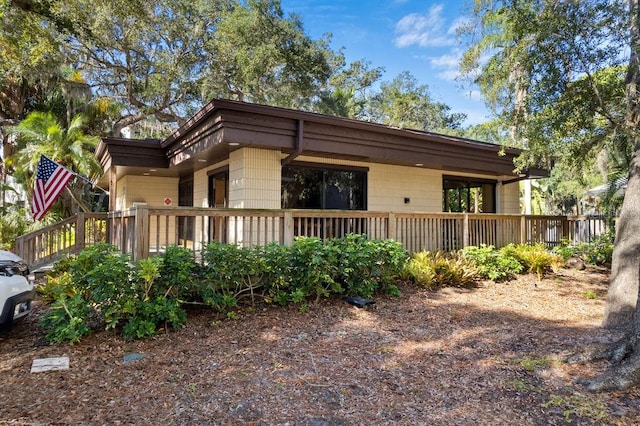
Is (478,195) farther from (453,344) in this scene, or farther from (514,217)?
(453,344)

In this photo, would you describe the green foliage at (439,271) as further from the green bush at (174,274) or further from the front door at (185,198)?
the front door at (185,198)

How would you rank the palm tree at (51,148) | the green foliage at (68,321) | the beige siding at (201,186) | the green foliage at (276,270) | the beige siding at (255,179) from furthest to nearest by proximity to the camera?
1. the palm tree at (51,148)
2. the beige siding at (201,186)
3. the beige siding at (255,179)
4. the green foliage at (276,270)
5. the green foliage at (68,321)

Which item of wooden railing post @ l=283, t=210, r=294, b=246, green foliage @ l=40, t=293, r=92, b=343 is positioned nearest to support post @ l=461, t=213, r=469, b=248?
wooden railing post @ l=283, t=210, r=294, b=246

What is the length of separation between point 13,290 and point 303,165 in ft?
18.7

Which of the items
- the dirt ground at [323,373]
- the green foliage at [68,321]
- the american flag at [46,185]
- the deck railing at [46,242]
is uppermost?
the american flag at [46,185]

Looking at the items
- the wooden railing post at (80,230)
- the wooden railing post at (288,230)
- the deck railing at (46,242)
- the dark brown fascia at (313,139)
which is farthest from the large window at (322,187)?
the wooden railing post at (80,230)

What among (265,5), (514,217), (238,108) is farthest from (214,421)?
(265,5)

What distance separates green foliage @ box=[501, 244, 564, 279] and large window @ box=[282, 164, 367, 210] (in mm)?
3460

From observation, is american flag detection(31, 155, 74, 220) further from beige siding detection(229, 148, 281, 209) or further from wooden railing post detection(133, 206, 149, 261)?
wooden railing post detection(133, 206, 149, 261)

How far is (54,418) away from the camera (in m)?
2.71

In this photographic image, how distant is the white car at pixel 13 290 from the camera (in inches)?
156

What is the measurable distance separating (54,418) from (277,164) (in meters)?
5.65

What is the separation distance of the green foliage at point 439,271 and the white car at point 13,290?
5421mm

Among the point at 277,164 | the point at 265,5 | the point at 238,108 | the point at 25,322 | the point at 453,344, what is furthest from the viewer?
the point at 265,5
